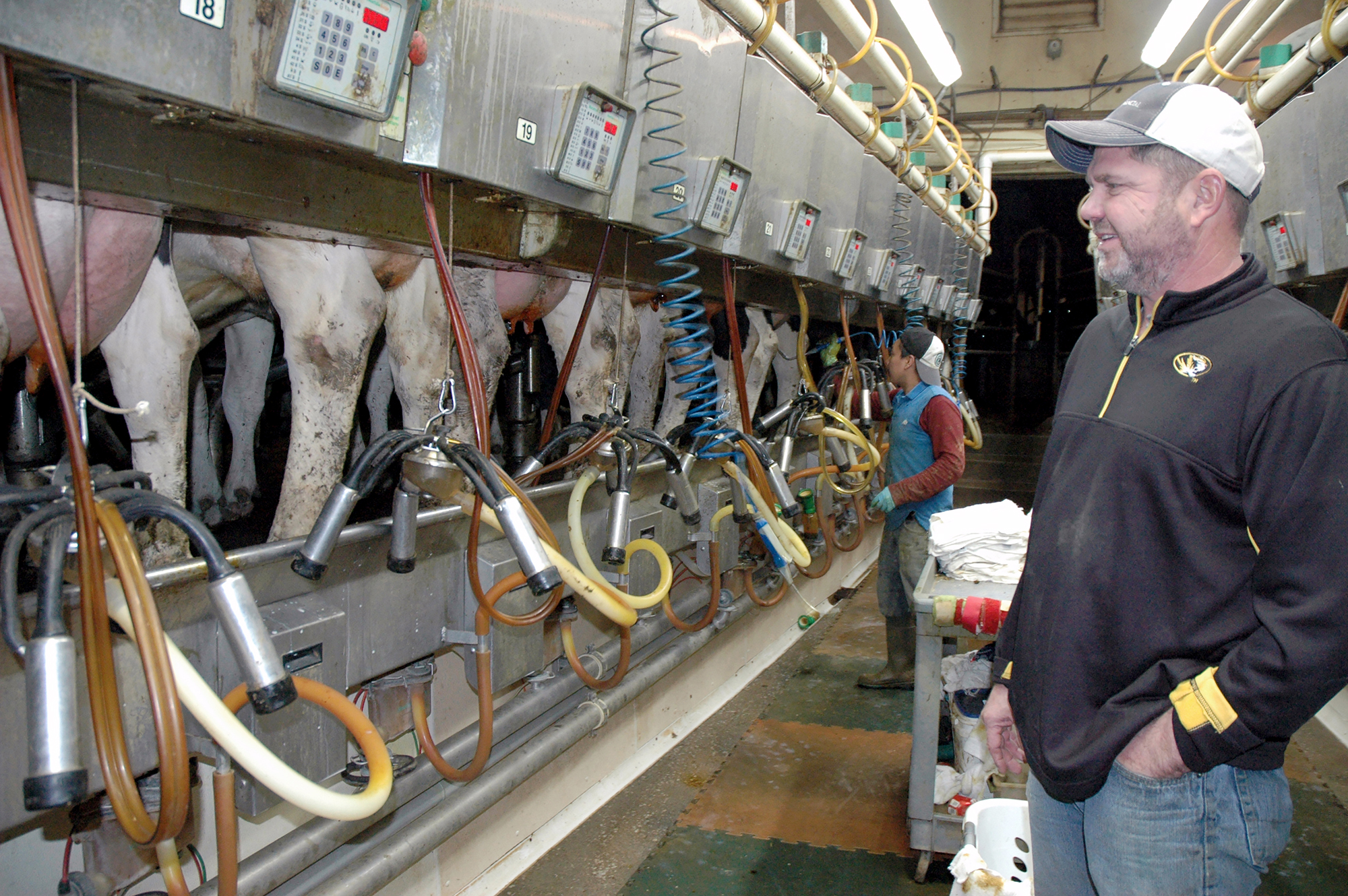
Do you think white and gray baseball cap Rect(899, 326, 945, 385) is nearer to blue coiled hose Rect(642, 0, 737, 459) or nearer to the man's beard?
blue coiled hose Rect(642, 0, 737, 459)

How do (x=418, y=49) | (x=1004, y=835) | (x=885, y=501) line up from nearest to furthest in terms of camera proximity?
(x=418, y=49)
(x=1004, y=835)
(x=885, y=501)

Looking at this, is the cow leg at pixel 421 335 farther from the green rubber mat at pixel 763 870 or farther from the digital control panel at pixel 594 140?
the green rubber mat at pixel 763 870

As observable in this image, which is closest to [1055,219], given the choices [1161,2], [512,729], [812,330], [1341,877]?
[1161,2]

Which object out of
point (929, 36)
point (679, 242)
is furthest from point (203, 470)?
point (929, 36)

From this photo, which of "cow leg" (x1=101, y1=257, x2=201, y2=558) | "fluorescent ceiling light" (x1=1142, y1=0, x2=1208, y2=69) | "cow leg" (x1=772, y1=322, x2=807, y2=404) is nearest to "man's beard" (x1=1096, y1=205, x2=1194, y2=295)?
"cow leg" (x1=101, y1=257, x2=201, y2=558)

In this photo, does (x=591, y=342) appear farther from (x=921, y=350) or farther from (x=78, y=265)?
(x=78, y=265)

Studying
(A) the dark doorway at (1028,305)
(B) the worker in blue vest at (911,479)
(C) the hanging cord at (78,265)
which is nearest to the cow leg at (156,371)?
(C) the hanging cord at (78,265)

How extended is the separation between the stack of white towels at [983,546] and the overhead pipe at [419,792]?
3.43 feet

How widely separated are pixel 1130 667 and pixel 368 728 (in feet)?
3.74

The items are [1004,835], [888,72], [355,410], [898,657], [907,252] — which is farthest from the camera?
[907,252]

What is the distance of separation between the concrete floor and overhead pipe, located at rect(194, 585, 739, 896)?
1.65 ft

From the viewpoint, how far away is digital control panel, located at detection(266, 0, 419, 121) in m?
1.24

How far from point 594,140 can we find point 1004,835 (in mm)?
1959

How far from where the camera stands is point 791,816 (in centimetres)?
295
